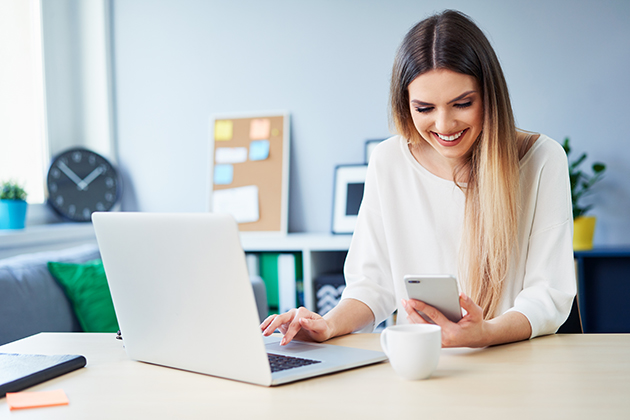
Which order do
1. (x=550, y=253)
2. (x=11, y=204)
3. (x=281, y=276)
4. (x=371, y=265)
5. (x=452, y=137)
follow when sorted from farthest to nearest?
(x=281, y=276)
(x=11, y=204)
(x=371, y=265)
(x=452, y=137)
(x=550, y=253)

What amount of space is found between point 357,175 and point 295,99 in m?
0.55

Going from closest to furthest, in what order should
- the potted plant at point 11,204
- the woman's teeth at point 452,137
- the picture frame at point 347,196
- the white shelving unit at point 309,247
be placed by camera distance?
the woman's teeth at point 452,137 → the potted plant at point 11,204 → the white shelving unit at point 309,247 → the picture frame at point 347,196

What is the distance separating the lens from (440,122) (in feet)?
4.10

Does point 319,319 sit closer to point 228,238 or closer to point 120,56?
point 228,238

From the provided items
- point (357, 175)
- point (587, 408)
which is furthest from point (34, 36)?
point (587, 408)

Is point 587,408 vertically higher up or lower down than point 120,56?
lower down

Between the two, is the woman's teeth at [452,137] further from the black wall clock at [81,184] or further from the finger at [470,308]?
the black wall clock at [81,184]

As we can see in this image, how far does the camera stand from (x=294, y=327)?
1.06 m

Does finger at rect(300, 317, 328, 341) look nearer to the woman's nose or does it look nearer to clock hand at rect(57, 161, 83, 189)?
the woman's nose

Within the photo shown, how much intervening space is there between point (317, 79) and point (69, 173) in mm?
1458

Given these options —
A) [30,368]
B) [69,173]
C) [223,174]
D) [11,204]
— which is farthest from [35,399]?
[69,173]

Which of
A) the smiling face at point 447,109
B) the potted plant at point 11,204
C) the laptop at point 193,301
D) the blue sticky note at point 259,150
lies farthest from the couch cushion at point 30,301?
the smiling face at point 447,109

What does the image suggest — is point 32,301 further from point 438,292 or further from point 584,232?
point 584,232

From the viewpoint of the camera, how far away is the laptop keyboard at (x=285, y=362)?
0.88 m
